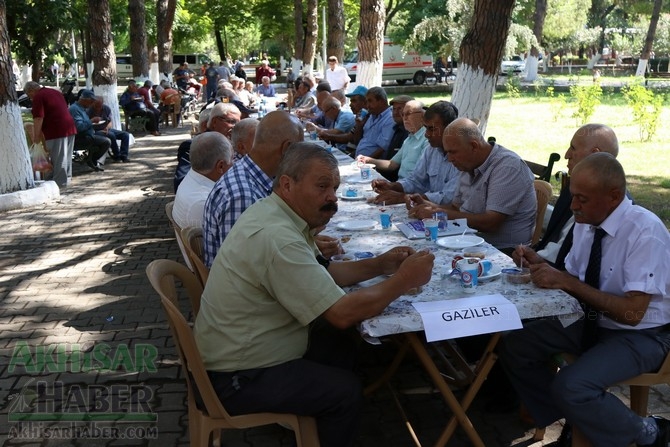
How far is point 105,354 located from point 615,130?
41.4 ft

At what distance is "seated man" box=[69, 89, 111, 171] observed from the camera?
11758 mm

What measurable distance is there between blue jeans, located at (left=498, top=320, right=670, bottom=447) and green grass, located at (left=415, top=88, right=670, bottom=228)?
5.04m

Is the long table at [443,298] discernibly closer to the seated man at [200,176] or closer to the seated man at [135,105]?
the seated man at [200,176]

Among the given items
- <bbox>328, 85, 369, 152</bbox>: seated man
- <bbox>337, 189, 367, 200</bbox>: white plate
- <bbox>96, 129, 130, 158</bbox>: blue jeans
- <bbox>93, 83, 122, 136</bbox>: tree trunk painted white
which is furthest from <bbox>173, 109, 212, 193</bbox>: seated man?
<bbox>93, 83, 122, 136</bbox>: tree trunk painted white

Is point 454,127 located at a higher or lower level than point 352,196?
higher

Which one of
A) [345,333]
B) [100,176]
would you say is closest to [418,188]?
[345,333]

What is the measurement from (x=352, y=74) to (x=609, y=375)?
1204 inches

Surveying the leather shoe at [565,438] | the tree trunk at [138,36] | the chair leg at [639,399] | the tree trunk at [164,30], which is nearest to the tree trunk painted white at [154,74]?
the tree trunk at [164,30]

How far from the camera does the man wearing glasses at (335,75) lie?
50.9 feet

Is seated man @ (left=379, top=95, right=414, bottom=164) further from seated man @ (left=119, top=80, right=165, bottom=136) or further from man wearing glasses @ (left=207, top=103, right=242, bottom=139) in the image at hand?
seated man @ (left=119, top=80, right=165, bottom=136)

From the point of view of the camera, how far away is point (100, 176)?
12.0 m

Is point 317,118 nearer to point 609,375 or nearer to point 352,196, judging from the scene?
point 352,196

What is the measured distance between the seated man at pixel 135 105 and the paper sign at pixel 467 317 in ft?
50.1

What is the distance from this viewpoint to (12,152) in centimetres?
909
